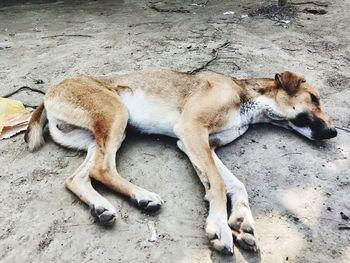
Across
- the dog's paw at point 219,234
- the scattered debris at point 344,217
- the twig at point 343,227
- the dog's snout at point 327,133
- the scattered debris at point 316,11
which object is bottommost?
the scattered debris at point 316,11

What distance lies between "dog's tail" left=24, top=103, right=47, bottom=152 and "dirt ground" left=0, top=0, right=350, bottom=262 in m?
0.09

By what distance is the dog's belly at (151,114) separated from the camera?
4020 millimetres

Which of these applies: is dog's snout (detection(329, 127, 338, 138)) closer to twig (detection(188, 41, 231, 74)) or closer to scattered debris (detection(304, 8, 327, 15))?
twig (detection(188, 41, 231, 74))

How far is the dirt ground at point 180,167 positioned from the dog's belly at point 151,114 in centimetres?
16

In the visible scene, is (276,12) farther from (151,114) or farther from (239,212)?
(239,212)

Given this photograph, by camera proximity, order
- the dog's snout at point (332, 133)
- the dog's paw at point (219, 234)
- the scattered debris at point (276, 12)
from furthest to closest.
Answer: the scattered debris at point (276, 12)
the dog's snout at point (332, 133)
the dog's paw at point (219, 234)

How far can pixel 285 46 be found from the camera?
257 inches

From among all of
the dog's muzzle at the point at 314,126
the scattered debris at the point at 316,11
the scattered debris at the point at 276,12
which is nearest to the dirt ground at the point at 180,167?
the dog's muzzle at the point at 314,126

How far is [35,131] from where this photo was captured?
399cm

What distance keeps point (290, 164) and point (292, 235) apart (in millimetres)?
990

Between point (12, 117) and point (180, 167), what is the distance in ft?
6.92

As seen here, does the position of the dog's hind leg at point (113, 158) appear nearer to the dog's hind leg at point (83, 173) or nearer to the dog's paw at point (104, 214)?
the dog's hind leg at point (83, 173)

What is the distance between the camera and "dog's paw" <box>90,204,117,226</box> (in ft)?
9.86

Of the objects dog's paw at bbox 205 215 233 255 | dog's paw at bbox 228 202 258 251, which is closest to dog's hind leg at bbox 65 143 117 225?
dog's paw at bbox 205 215 233 255
